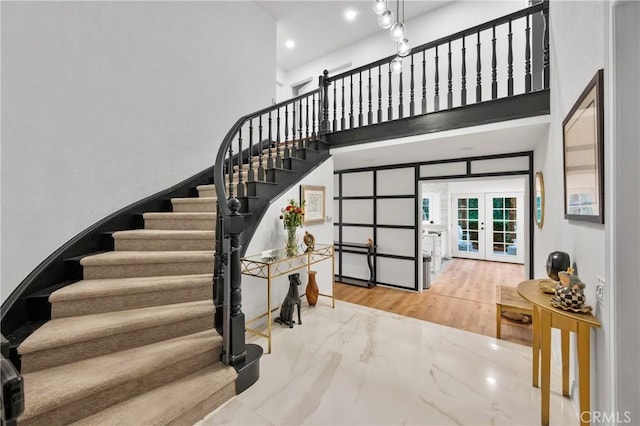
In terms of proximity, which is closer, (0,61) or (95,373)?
(95,373)

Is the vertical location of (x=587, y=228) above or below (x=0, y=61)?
below

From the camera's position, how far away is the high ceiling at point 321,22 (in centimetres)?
468

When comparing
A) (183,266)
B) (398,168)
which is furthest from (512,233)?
(183,266)

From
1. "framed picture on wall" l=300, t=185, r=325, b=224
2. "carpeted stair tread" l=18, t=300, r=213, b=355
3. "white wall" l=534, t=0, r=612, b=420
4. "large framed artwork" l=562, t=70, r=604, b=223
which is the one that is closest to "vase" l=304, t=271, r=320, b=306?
"framed picture on wall" l=300, t=185, r=325, b=224

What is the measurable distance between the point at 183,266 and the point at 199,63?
2933 mm

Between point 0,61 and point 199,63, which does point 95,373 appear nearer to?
point 0,61

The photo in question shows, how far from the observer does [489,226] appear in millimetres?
7387

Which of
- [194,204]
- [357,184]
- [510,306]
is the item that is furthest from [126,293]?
[357,184]

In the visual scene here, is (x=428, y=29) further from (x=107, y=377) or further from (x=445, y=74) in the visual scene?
(x=107, y=377)

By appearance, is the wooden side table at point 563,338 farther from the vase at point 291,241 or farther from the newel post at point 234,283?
the vase at point 291,241

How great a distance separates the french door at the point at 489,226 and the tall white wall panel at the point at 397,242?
12.9 feet

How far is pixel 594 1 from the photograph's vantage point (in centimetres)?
134

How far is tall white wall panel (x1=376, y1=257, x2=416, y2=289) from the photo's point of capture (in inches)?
187

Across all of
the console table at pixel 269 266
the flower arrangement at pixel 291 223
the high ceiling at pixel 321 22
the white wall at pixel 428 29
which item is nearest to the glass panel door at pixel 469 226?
the white wall at pixel 428 29
